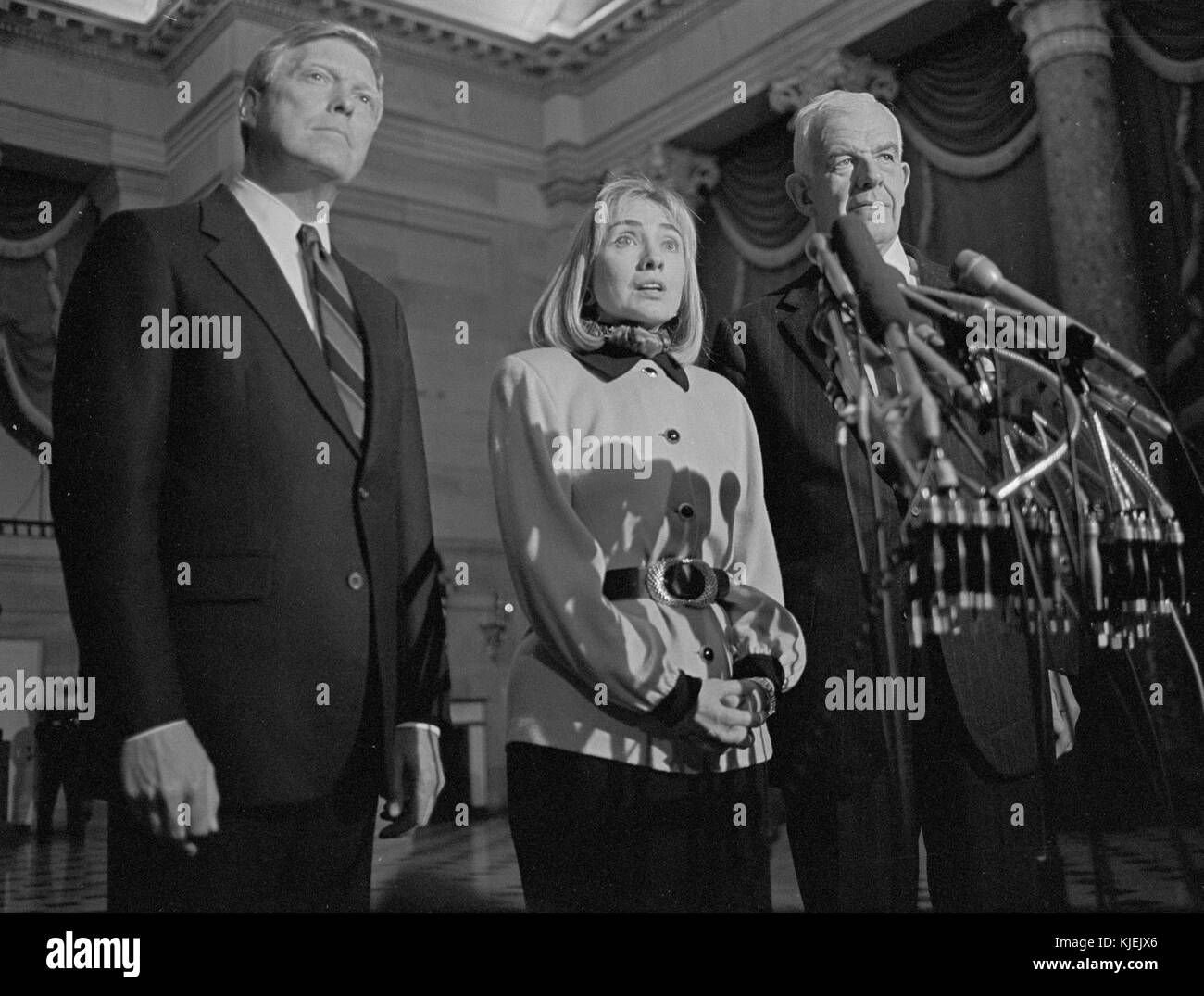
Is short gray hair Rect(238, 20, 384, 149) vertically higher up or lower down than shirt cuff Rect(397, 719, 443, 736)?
higher up

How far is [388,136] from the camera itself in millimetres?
4020

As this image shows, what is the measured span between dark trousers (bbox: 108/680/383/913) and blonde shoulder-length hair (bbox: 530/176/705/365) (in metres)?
1.04

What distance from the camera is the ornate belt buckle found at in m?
3.16

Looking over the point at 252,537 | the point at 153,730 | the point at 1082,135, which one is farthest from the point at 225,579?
the point at 1082,135

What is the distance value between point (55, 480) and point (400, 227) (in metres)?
1.24

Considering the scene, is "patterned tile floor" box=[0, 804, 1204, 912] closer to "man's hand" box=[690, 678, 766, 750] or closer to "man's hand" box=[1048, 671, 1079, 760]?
"man's hand" box=[1048, 671, 1079, 760]

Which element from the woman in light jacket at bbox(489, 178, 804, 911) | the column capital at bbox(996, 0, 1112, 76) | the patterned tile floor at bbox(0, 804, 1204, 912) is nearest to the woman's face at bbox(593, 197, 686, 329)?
the woman in light jacket at bbox(489, 178, 804, 911)

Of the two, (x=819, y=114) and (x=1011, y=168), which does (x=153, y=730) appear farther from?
→ (x=1011, y=168)

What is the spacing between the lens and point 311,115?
3494mm

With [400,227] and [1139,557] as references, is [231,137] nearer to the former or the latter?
[400,227]

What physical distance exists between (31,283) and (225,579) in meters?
1.13

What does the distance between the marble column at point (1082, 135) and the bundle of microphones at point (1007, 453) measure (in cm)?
36

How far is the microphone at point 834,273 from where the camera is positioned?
12.1 feet

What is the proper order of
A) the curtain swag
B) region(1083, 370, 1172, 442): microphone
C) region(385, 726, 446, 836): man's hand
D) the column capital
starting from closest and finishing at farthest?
region(385, 726, 446, 836): man's hand < the curtain swag < region(1083, 370, 1172, 442): microphone < the column capital
